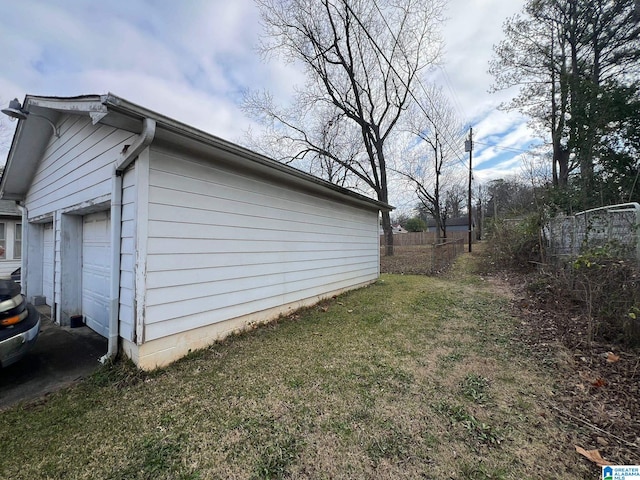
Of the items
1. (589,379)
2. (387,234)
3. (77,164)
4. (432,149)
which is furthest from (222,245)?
(432,149)

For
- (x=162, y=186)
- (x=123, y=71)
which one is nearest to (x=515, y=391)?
(x=162, y=186)

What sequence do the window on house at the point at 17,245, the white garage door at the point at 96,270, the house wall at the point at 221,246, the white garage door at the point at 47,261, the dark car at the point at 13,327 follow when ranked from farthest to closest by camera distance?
the window on house at the point at 17,245
the white garage door at the point at 47,261
the white garage door at the point at 96,270
the house wall at the point at 221,246
the dark car at the point at 13,327

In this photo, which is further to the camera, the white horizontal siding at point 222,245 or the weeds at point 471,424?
the white horizontal siding at point 222,245

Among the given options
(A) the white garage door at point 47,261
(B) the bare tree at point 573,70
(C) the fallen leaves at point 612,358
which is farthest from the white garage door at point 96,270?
(B) the bare tree at point 573,70

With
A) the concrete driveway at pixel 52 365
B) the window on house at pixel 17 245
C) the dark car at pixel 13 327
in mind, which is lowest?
the concrete driveway at pixel 52 365

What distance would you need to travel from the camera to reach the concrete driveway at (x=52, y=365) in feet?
8.92

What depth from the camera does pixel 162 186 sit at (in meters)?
3.13

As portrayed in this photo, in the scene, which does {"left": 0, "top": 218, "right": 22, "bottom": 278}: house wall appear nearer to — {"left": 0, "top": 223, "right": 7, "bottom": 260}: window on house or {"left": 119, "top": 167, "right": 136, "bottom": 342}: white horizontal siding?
{"left": 0, "top": 223, "right": 7, "bottom": 260}: window on house

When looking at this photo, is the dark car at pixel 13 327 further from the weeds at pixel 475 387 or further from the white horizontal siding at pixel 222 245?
the weeds at pixel 475 387

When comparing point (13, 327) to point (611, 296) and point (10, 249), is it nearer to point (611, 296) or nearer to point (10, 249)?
point (611, 296)

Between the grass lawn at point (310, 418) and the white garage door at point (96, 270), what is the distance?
1466 mm

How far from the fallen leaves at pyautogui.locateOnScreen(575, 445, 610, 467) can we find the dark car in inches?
196

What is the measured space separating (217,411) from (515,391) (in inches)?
110

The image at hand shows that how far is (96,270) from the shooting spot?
419 centimetres
